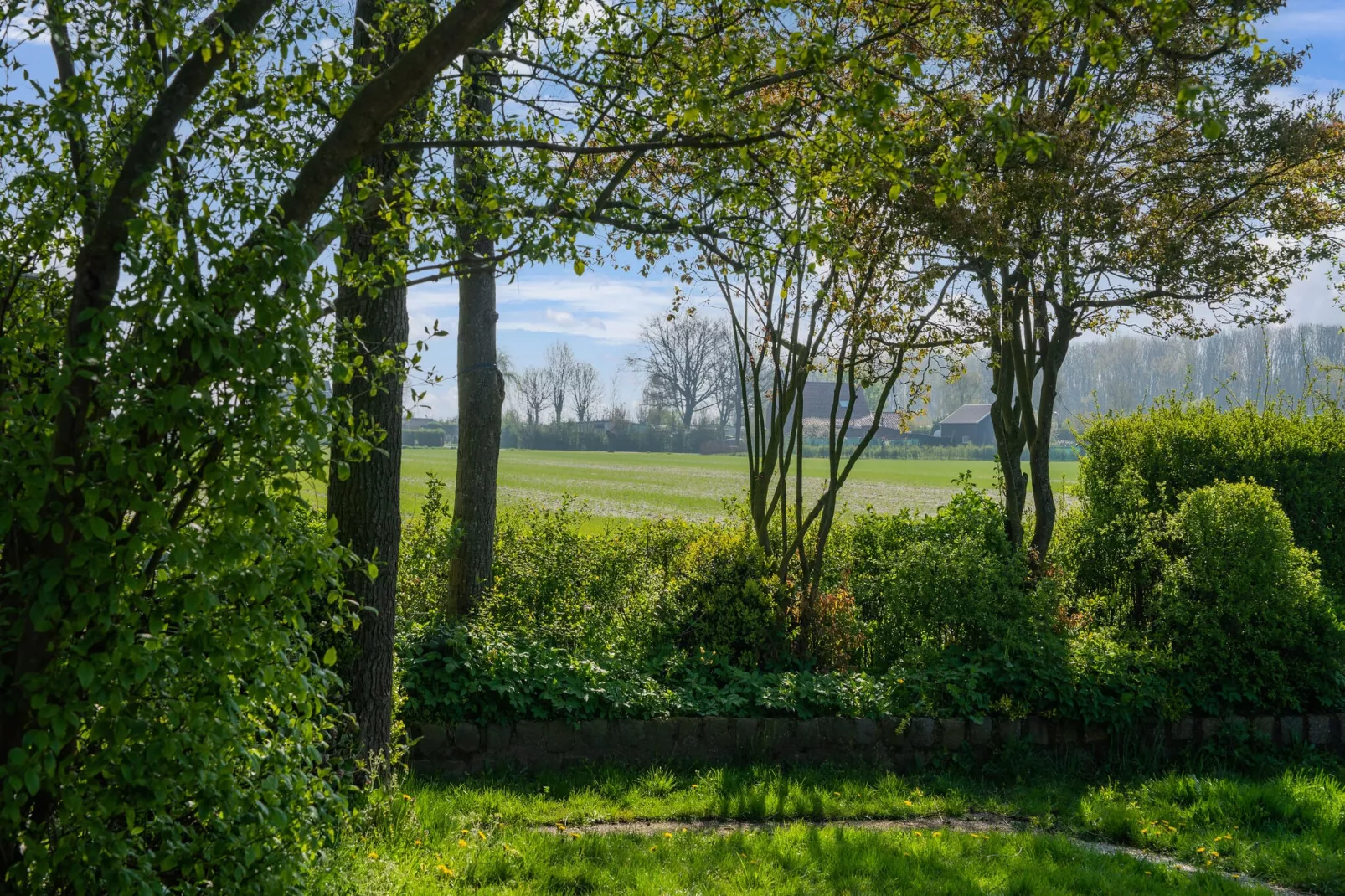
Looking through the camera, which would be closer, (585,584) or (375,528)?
(375,528)

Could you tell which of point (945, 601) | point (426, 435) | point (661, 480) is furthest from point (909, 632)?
point (426, 435)

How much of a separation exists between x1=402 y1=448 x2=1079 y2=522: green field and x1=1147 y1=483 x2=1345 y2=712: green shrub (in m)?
4.45

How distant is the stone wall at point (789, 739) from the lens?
5.96 metres

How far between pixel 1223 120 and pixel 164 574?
11.4 feet

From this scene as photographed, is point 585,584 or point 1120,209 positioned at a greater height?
point 1120,209

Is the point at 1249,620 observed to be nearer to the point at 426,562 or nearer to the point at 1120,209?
the point at 1120,209

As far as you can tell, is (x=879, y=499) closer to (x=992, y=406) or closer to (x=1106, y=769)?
(x=992, y=406)

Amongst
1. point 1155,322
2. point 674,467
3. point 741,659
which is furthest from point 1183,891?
point 674,467

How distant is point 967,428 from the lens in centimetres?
5859

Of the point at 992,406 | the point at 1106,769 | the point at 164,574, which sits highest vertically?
the point at 992,406

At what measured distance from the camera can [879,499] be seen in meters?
24.8

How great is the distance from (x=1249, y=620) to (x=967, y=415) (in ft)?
177

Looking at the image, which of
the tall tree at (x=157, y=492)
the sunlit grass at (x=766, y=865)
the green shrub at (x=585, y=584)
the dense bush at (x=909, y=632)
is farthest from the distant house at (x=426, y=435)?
the tall tree at (x=157, y=492)

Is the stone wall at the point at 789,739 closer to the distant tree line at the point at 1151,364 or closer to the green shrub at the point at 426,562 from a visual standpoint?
the green shrub at the point at 426,562
